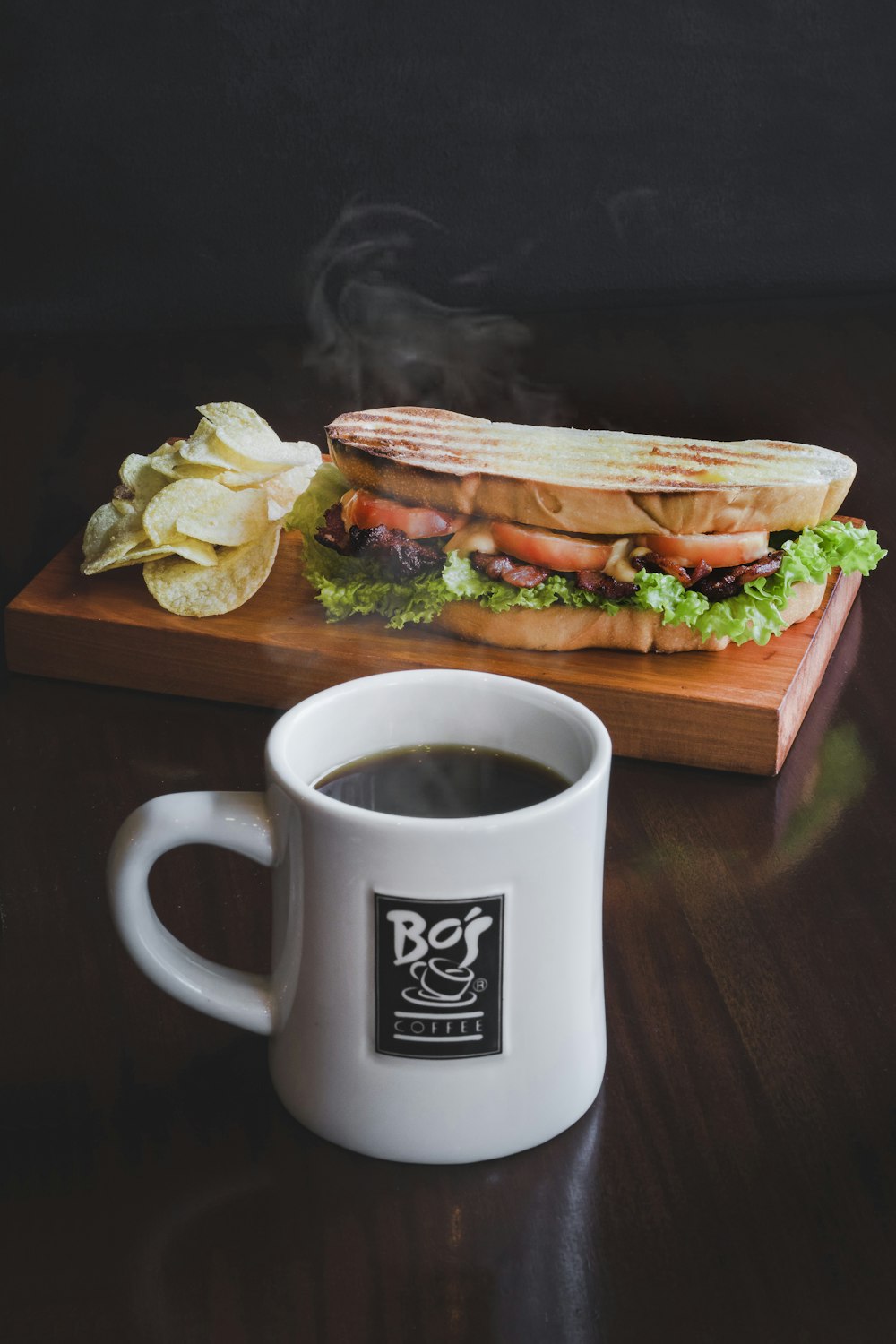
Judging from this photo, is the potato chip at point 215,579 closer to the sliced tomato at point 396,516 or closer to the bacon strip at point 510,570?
the sliced tomato at point 396,516

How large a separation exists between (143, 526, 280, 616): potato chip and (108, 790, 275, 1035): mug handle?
0.66m

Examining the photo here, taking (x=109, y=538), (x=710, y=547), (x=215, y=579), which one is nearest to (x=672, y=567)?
(x=710, y=547)

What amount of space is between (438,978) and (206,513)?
2.58 ft

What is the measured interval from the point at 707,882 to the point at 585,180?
6.47 feet

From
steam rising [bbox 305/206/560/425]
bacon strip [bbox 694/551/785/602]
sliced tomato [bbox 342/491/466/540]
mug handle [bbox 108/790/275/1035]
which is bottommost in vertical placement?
steam rising [bbox 305/206/560/425]

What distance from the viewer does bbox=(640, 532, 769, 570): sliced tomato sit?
132 centimetres

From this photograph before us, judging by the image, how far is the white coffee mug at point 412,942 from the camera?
0.64 metres

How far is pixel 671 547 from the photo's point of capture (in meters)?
1.32

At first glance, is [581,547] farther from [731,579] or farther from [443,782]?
[443,782]

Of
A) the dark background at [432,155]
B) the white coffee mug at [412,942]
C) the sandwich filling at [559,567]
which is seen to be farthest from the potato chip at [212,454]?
the dark background at [432,155]

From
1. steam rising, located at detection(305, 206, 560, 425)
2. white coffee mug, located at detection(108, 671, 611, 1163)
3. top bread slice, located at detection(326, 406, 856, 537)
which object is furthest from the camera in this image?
steam rising, located at detection(305, 206, 560, 425)

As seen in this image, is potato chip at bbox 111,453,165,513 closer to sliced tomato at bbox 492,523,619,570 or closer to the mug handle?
sliced tomato at bbox 492,523,619,570

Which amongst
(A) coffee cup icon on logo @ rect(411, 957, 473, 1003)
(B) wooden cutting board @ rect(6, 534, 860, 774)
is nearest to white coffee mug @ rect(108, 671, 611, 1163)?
(A) coffee cup icon on logo @ rect(411, 957, 473, 1003)

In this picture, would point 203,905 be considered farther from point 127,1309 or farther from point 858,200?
point 858,200
